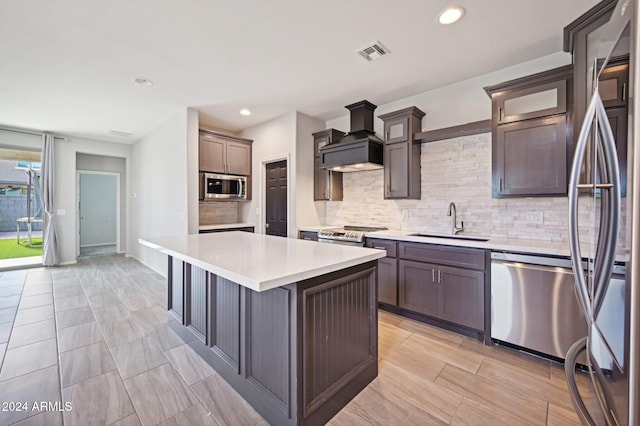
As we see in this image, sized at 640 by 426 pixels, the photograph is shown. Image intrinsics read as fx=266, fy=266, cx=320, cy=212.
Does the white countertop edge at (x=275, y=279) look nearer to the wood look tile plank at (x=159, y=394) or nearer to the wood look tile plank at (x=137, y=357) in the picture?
the wood look tile plank at (x=159, y=394)

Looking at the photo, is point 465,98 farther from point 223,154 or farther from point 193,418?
point 193,418

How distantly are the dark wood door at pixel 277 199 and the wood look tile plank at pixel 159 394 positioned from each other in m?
2.69

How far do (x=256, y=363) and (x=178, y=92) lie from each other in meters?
3.38

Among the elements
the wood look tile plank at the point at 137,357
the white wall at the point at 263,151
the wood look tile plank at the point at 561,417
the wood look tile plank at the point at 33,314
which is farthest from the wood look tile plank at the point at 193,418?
the white wall at the point at 263,151

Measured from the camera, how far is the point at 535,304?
215cm

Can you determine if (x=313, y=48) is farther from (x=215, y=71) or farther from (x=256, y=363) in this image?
(x=256, y=363)

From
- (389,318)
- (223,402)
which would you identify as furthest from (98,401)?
(389,318)

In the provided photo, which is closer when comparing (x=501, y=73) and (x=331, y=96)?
(x=501, y=73)

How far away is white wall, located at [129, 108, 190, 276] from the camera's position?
161 inches

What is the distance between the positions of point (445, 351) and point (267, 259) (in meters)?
1.81

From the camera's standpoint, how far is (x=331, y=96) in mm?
3607

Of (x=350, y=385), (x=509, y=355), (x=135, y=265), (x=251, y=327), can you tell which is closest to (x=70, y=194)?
(x=135, y=265)

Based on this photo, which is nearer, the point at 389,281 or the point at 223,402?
the point at 223,402

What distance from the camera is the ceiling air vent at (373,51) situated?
2436 mm
